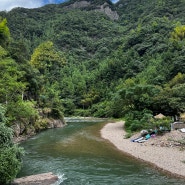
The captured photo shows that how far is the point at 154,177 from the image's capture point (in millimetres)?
20172

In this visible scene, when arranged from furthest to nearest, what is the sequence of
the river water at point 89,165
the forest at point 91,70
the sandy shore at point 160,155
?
the forest at point 91,70 < the sandy shore at point 160,155 < the river water at point 89,165

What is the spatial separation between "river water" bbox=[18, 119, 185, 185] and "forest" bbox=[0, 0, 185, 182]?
5.05m

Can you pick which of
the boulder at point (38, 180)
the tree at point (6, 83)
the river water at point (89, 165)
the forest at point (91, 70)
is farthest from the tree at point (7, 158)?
the tree at point (6, 83)

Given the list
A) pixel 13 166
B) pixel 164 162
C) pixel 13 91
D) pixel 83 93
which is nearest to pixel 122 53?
pixel 83 93

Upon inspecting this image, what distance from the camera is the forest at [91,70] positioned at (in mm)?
43656

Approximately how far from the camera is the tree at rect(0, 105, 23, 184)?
53.2 feet

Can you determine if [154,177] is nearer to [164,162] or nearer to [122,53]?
[164,162]

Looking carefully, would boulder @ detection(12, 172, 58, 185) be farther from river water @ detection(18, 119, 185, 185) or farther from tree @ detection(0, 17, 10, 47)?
tree @ detection(0, 17, 10, 47)

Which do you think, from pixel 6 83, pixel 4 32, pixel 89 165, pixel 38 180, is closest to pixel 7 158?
pixel 38 180

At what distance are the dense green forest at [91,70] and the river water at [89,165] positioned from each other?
A: 6212 millimetres

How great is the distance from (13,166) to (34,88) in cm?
4045

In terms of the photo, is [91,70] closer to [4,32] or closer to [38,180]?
[4,32]

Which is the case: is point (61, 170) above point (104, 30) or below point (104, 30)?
below

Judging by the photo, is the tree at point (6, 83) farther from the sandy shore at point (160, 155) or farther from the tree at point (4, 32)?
the sandy shore at point (160, 155)
